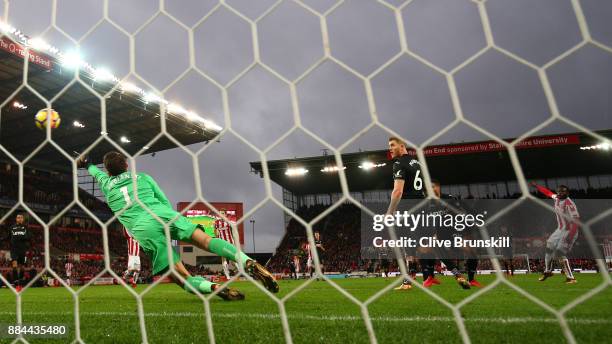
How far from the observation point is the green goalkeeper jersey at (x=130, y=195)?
3340 millimetres

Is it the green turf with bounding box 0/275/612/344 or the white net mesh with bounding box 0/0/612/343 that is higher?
the white net mesh with bounding box 0/0/612/343

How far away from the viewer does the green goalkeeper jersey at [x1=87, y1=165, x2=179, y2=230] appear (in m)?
3.34

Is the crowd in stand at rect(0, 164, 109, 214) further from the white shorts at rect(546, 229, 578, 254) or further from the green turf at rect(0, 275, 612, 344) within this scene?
the green turf at rect(0, 275, 612, 344)

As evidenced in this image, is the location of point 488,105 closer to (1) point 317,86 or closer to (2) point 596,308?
(1) point 317,86

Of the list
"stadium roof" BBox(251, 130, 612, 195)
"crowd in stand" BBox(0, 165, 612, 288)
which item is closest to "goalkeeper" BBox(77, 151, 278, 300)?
"stadium roof" BBox(251, 130, 612, 195)

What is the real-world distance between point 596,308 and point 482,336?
1236 mm

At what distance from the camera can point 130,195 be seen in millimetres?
3422

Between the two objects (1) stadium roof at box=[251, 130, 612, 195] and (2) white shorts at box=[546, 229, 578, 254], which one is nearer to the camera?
(2) white shorts at box=[546, 229, 578, 254]

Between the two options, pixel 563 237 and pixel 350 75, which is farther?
pixel 563 237

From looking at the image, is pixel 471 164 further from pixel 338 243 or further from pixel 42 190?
pixel 42 190

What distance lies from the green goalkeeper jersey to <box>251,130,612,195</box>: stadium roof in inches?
618

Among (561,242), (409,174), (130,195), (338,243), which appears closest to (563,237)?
(561,242)

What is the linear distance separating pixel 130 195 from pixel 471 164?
80.2 feet

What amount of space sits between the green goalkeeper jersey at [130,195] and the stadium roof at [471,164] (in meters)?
15.7
